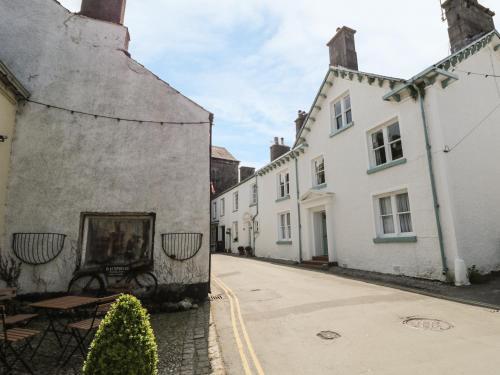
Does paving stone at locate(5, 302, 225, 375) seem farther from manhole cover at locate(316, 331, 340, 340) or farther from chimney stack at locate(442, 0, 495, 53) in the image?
chimney stack at locate(442, 0, 495, 53)

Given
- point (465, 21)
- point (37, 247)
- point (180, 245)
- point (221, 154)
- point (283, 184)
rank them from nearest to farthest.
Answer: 1. point (37, 247)
2. point (180, 245)
3. point (465, 21)
4. point (283, 184)
5. point (221, 154)

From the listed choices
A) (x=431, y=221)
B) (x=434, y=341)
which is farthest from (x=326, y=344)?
(x=431, y=221)

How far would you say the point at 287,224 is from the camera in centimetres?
1933

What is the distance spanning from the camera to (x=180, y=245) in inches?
323

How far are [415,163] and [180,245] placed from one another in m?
8.47

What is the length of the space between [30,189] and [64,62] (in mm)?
3762

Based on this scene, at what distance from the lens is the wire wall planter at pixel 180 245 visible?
26.7 feet

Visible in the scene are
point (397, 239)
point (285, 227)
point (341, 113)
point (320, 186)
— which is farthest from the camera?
point (285, 227)

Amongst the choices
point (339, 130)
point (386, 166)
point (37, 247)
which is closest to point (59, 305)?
point (37, 247)

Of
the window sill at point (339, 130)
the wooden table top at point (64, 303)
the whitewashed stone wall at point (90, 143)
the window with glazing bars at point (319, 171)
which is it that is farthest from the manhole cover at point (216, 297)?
the window sill at point (339, 130)

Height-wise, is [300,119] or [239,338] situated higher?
[300,119]

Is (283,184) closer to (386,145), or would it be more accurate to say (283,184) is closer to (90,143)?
(386,145)

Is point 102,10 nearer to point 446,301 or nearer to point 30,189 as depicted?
point 30,189

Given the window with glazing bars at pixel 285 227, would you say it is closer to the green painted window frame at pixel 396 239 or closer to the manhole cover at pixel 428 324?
the green painted window frame at pixel 396 239
